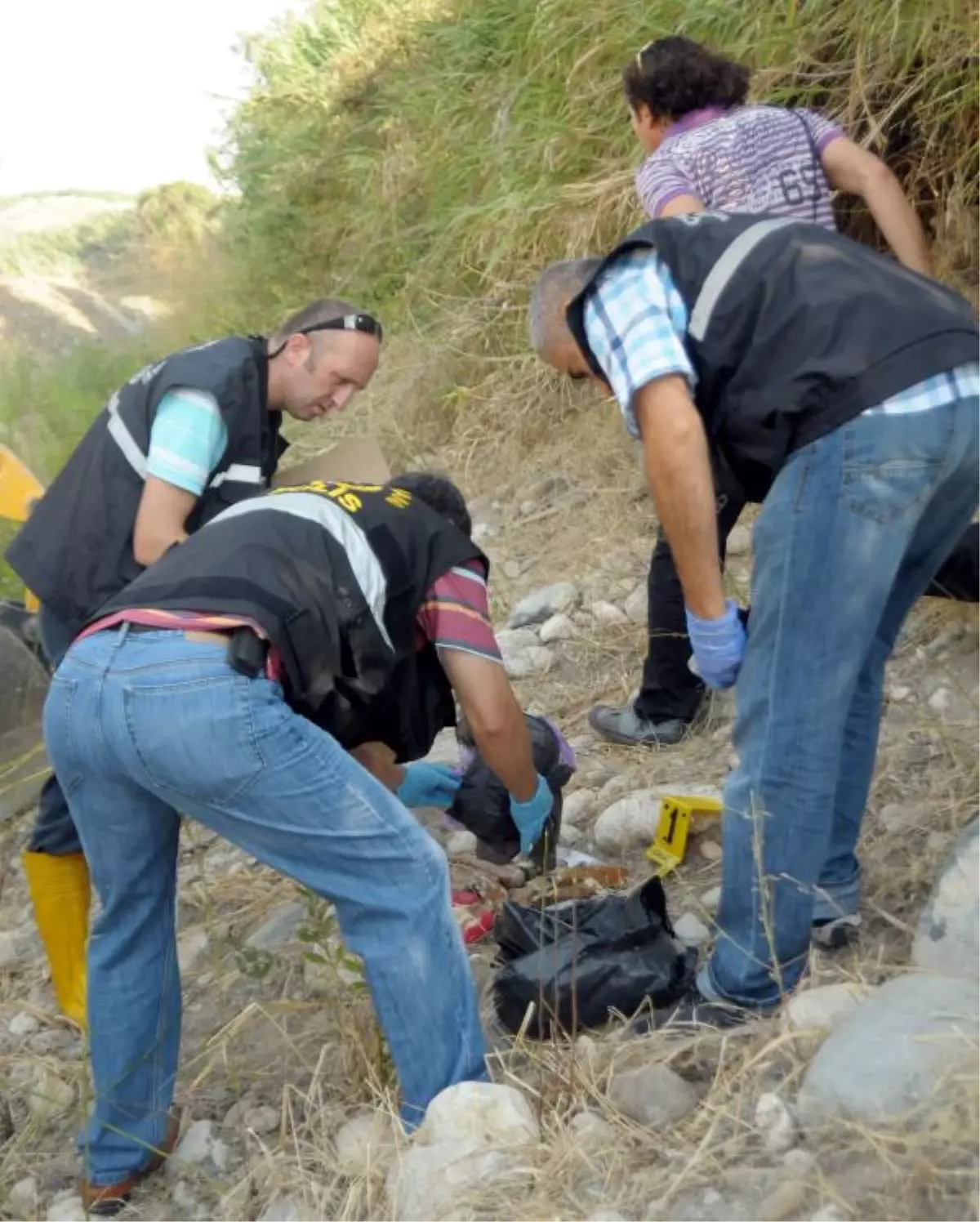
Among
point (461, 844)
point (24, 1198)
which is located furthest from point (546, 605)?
point (24, 1198)

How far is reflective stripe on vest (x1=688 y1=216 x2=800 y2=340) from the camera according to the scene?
2.21m

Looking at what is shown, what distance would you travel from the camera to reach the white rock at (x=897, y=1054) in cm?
192

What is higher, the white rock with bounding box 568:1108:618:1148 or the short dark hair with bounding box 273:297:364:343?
the short dark hair with bounding box 273:297:364:343

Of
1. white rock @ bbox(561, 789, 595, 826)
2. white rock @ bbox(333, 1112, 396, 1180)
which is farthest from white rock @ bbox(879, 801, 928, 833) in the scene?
white rock @ bbox(333, 1112, 396, 1180)

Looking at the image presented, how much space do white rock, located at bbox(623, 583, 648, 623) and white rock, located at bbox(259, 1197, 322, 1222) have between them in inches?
107

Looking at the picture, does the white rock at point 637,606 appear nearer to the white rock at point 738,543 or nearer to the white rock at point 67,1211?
the white rock at point 738,543

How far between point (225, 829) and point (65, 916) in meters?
1.16

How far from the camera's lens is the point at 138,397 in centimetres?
295

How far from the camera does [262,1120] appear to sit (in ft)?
8.68

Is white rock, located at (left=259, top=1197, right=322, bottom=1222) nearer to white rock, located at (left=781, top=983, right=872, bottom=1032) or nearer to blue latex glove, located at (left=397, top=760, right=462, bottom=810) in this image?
white rock, located at (left=781, top=983, right=872, bottom=1032)

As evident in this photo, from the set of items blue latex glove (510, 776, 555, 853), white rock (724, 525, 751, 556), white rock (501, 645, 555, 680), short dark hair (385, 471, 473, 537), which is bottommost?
white rock (501, 645, 555, 680)

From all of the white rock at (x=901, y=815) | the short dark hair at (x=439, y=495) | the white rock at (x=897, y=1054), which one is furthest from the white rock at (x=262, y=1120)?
the white rock at (x=901, y=815)

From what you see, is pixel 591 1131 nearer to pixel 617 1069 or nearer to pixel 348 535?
pixel 617 1069

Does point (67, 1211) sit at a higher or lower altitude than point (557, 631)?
lower
